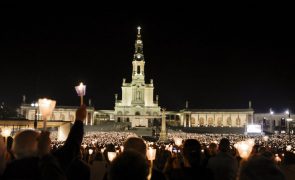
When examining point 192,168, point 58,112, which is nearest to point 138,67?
point 58,112

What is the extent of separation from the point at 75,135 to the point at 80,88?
1.22m

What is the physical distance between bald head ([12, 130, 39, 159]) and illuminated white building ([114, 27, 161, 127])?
377ft

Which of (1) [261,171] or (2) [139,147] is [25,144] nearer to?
(2) [139,147]

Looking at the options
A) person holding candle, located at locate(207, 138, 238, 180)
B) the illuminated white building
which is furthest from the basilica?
person holding candle, located at locate(207, 138, 238, 180)

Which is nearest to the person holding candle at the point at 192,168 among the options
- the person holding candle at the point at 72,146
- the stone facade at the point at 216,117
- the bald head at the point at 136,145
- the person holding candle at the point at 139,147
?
the person holding candle at the point at 139,147

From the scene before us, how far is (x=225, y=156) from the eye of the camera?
705cm

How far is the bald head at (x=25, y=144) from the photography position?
4.41 metres

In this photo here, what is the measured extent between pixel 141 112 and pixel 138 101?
4.87 m

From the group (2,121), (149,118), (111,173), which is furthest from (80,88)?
(149,118)

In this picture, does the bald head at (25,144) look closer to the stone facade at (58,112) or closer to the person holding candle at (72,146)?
the person holding candle at (72,146)

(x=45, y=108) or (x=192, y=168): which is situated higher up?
(x=45, y=108)

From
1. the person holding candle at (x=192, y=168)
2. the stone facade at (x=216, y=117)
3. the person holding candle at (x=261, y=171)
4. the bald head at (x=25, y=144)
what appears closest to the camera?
the person holding candle at (x=261, y=171)

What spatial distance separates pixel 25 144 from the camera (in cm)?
445

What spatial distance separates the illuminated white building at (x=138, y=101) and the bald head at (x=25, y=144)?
11501 cm
